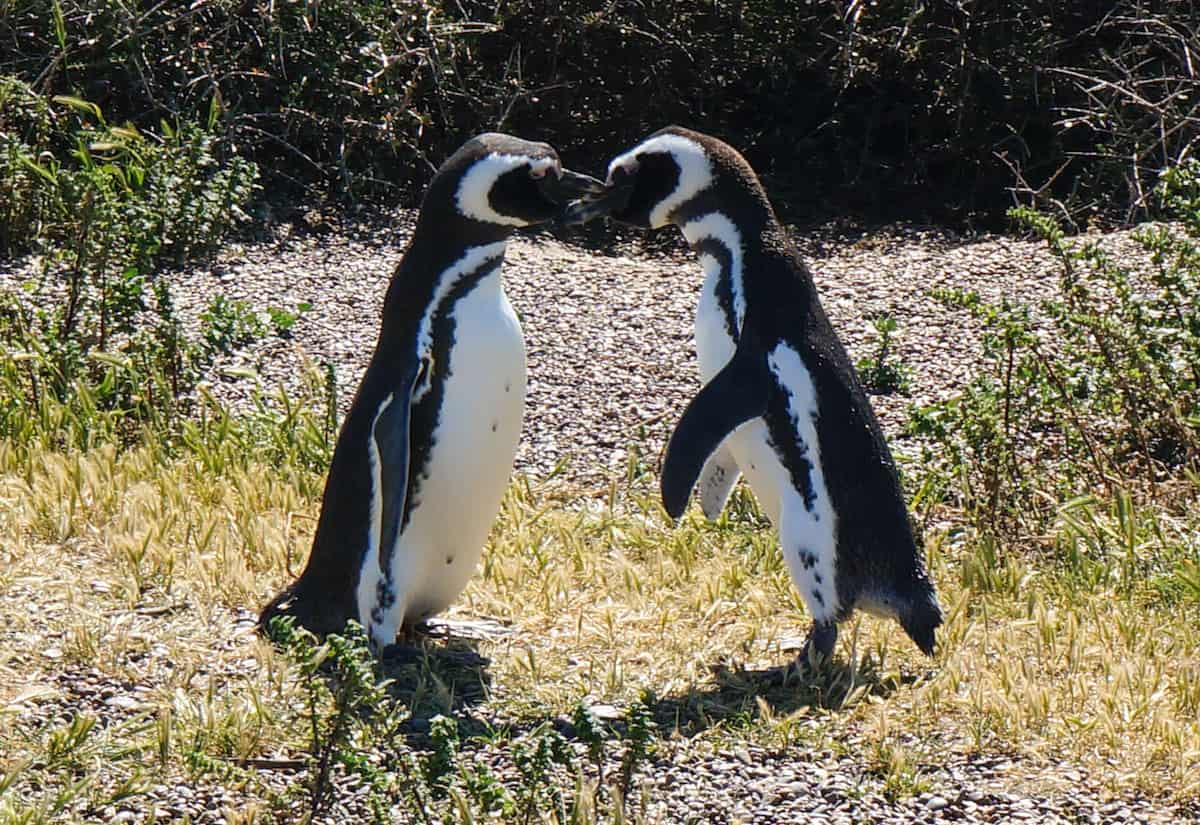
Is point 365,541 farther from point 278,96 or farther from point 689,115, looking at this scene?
point 689,115

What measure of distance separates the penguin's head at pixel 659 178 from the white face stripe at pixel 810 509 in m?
0.39

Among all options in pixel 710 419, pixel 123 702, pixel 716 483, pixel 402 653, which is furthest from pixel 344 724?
pixel 716 483

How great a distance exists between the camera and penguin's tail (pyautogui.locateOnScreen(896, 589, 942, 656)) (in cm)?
354

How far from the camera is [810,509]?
353 centimetres

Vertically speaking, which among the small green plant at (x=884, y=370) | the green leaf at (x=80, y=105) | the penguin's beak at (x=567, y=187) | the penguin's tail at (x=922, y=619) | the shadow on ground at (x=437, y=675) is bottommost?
the shadow on ground at (x=437, y=675)

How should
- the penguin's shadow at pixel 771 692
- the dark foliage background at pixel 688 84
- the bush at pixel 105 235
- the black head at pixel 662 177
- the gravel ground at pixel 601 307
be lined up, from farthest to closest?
the dark foliage background at pixel 688 84 < the gravel ground at pixel 601 307 < the bush at pixel 105 235 < the black head at pixel 662 177 < the penguin's shadow at pixel 771 692

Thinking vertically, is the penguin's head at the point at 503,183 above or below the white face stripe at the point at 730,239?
above

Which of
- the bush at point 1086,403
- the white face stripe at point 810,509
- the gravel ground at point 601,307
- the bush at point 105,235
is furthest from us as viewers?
the gravel ground at point 601,307

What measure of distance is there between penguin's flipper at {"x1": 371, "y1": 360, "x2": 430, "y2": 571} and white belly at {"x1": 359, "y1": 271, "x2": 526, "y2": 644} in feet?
0.19

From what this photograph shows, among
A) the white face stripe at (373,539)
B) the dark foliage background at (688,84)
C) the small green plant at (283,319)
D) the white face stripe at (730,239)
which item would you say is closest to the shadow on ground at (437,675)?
the white face stripe at (373,539)

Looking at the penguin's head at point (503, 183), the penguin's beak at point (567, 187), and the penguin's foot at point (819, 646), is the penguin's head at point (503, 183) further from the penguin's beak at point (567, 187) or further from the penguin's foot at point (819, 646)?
the penguin's foot at point (819, 646)

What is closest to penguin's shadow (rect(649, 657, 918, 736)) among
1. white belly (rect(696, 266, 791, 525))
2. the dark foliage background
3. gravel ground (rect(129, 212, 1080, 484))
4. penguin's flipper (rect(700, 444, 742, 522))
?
white belly (rect(696, 266, 791, 525))

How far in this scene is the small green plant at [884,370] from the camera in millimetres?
5113

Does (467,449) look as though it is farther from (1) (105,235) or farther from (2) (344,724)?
(1) (105,235)
